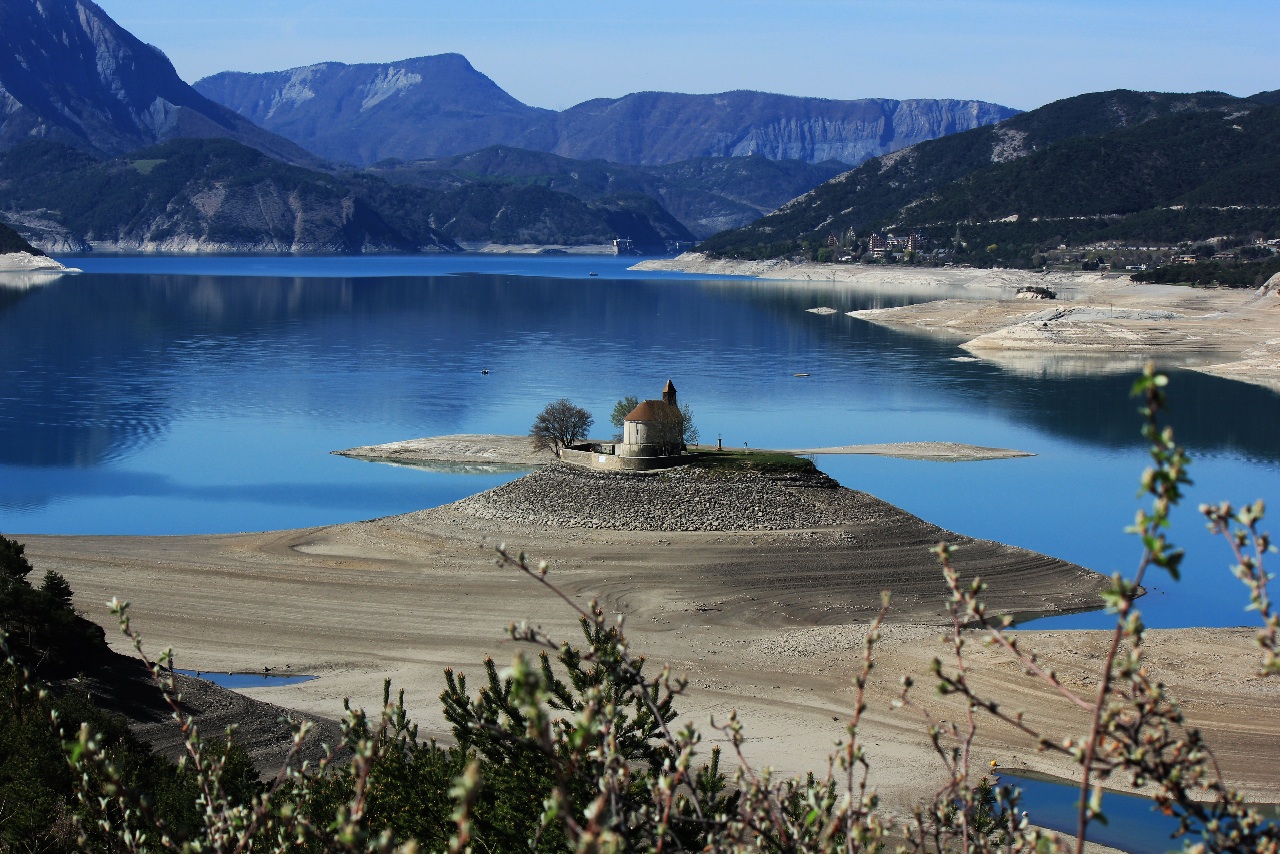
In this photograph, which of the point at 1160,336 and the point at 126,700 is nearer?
the point at 126,700

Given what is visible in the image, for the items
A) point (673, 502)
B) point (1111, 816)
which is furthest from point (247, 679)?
point (1111, 816)

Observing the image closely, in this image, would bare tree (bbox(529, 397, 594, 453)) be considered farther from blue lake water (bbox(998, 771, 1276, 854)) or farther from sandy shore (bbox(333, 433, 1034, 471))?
blue lake water (bbox(998, 771, 1276, 854))

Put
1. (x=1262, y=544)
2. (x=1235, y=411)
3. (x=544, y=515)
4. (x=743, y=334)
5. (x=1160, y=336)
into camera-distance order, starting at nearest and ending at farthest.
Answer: (x=1262, y=544) < (x=544, y=515) < (x=1235, y=411) < (x=1160, y=336) < (x=743, y=334)

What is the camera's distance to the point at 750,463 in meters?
45.8

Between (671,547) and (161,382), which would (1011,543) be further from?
(161,382)

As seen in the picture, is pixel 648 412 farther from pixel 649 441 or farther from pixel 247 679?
pixel 247 679

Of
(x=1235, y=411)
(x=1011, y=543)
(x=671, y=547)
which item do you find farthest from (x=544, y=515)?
(x=1235, y=411)

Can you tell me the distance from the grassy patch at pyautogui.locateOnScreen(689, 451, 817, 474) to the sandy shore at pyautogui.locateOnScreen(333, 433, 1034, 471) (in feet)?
36.1

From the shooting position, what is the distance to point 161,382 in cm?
8581

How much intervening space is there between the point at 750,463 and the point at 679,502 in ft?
10.2

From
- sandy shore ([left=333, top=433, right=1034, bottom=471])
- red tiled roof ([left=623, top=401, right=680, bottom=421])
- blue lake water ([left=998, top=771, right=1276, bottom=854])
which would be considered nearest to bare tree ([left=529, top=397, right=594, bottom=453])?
sandy shore ([left=333, top=433, right=1034, bottom=471])

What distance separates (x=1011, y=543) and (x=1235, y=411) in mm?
38932

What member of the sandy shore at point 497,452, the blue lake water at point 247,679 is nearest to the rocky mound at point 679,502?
the sandy shore at point 497,452

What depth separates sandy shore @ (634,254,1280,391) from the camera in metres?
103
